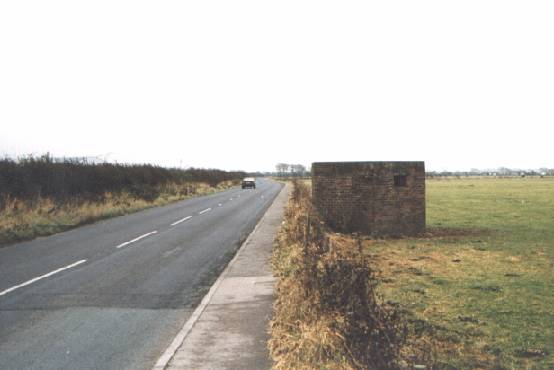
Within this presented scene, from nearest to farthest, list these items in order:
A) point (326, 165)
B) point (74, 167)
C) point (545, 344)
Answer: point (545, 344), point (326, 165), point (74, 167)

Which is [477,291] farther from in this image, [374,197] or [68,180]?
[68,180]

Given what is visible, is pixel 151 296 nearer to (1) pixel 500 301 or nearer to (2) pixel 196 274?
(2) pixel 196 274

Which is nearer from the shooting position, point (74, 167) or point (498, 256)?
point (498, 256)

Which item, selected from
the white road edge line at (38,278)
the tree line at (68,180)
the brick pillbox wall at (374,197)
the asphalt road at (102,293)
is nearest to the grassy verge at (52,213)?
the tree line at (68,180)

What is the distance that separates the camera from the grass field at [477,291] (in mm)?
5668

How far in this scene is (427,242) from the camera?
14.8m

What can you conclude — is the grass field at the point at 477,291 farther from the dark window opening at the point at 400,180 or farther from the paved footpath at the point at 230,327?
the paved footpath at the point at 230,327

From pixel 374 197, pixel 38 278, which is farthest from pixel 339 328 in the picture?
pixel 374 197

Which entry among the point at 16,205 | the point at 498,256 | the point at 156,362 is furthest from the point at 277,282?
the point at 16,205

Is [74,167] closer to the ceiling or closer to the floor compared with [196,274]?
closer to the ceiling

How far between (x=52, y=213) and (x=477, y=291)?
1823 cm

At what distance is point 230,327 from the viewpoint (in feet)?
20.5

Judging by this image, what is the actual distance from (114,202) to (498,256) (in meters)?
21.7

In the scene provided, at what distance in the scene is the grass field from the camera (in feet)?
18.6
